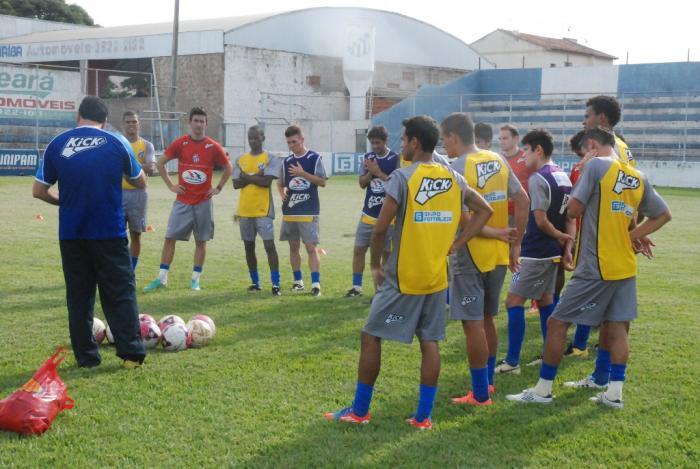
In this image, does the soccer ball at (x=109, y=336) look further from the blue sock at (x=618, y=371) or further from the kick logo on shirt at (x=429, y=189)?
the blue sock at (x=618, y=371)

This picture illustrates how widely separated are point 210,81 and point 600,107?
111ft

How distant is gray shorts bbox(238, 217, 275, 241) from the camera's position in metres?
10.1

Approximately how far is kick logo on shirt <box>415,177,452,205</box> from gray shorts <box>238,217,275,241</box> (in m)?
5.33

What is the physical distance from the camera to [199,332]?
7.20 m

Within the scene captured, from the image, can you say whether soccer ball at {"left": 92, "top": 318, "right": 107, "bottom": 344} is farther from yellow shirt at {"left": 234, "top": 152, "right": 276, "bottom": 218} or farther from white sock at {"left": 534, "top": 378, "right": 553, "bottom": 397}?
white sock at {"left": 534, "top": 378, "right": 553, "bottom": 397}

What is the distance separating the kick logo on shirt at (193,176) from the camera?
33.0ft

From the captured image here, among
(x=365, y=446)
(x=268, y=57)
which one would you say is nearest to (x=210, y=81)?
(x=268, y=57)

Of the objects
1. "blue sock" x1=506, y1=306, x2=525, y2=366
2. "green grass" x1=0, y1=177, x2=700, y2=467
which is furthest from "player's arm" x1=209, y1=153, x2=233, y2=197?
"blue sock" x1=506, y1=306, x2=525, y2=366

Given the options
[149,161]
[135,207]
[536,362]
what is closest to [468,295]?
[536,362]

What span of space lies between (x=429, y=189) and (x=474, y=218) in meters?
0.58

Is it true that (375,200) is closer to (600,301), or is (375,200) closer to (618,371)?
(600,301)

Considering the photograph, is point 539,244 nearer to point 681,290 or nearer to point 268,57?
point 681,290

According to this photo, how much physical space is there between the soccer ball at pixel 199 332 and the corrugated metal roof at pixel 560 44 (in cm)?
6065

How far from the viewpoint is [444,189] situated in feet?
16.6
